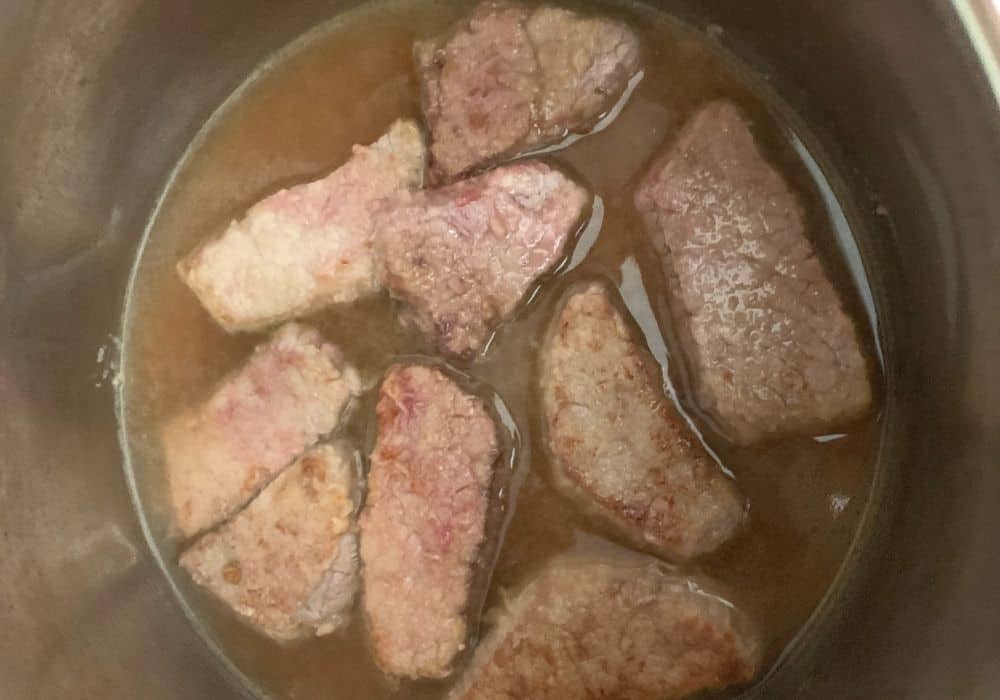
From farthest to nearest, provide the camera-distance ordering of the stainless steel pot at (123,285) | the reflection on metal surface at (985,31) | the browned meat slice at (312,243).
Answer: the browned meat slice at (312,243) < the stainless steel pot at (123,285) < the reflection on metal surface at (985,31)

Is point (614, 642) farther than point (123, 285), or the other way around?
point (123, 285)

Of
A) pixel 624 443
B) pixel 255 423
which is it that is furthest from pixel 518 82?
pixel 255 423

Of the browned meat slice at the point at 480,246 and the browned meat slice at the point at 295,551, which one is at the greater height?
the browned meat slice at the point at 480,246

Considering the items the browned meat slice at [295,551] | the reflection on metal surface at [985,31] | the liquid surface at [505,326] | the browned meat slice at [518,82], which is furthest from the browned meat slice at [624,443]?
the reflection on metal surface at [985,31]

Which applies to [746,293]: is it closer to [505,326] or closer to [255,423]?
[505,326]

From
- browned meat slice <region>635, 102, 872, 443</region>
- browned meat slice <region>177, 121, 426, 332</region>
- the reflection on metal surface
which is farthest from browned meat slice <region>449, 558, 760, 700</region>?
the reflection on metal surface

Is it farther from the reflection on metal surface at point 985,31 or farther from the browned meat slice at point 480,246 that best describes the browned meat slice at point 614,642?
the reflection on metal surface at point 985,31
